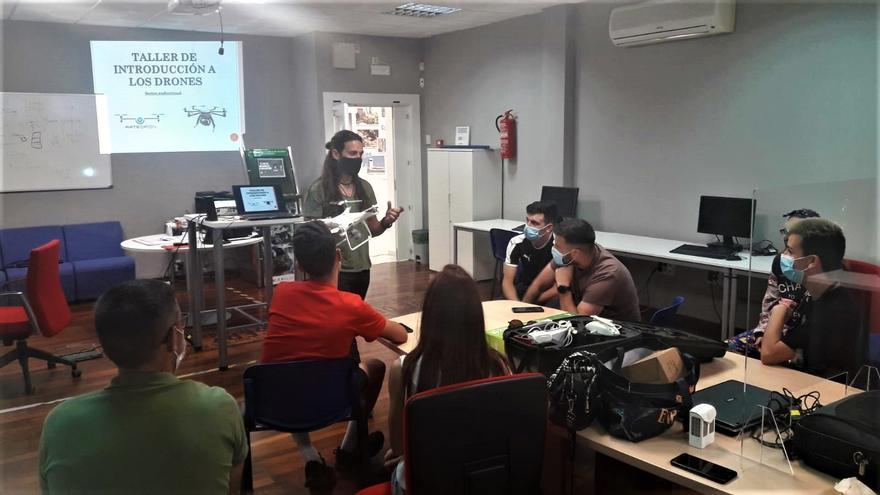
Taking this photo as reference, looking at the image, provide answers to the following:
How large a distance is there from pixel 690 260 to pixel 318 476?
301 cm

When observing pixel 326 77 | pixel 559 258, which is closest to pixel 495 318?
pixel 559 258

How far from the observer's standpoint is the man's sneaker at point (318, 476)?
2875mm

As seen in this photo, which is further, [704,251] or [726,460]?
[704,251]

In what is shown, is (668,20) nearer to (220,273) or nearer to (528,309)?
(528,309)

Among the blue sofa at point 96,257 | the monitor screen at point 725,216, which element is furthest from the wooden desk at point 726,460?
the blue sofa at point 96,257

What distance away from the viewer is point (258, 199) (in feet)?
14.1

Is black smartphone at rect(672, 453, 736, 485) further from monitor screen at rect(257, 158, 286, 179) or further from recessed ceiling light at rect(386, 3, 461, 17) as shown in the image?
recessed ceiling light at rect(386, 3, 461, 17)

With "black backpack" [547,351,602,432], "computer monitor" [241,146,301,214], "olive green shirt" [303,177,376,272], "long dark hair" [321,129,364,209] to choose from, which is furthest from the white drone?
"black backpack" [547,351,602,432]

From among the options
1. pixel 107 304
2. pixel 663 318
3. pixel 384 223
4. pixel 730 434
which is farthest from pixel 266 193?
pixel 730 434

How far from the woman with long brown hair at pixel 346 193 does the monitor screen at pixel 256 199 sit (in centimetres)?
32

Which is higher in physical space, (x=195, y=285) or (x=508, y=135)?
(x=508, y=135)

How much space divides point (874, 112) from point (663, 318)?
2.43 m

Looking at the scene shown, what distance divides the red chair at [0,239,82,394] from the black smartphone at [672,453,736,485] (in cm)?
366

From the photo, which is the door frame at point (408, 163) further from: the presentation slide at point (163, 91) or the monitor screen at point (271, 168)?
the monitor screen at point (271, 168)
